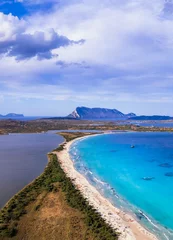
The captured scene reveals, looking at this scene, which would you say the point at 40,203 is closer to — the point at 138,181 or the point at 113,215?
the point at 113,215

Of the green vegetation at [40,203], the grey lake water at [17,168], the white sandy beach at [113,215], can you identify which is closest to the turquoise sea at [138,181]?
the white sandy beach at [113,215]

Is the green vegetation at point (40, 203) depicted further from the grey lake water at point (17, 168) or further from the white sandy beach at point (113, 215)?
the grey lake water at point (17, 168)

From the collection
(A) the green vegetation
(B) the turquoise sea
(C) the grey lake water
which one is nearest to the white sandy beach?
(A) the green vegetation

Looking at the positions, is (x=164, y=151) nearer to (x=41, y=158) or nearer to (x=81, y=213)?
(x=41, y=158)

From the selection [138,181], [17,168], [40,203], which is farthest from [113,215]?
[17,168]

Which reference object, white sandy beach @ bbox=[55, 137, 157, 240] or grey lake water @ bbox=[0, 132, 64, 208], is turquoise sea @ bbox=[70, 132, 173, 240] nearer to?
white sandy beach @ bbox=[55, 137, 157, 240]

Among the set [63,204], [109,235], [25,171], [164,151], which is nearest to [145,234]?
[109,235]
